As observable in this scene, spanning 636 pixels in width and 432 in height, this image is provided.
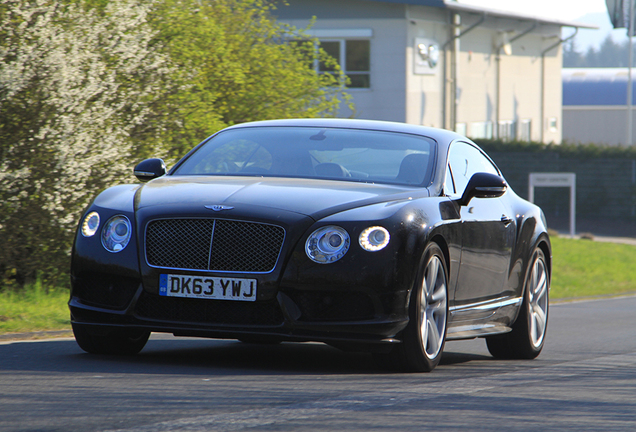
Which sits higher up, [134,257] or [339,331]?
[134,257]

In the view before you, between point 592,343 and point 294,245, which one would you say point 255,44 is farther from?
point 294,245

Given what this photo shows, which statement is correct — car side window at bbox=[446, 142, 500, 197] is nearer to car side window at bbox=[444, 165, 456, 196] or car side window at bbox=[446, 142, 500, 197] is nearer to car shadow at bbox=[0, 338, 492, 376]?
car side window at bbox=[444, 165, 456, 196]

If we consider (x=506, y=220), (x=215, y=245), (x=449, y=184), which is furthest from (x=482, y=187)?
(x=215, y=245)

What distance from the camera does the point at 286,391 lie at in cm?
576

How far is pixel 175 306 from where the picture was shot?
6426mm

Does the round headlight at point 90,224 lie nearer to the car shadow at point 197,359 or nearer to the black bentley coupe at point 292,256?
the black bentley coupe at point 292,256

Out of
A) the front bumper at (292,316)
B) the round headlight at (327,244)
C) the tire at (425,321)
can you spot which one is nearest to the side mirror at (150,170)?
the front bumper at (292,316)

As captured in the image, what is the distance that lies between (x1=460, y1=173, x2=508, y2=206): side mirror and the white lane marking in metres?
1.14

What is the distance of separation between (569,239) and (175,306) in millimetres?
23453

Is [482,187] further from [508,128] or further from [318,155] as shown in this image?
[508,128]

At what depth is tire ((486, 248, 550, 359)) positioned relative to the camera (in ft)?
28.1

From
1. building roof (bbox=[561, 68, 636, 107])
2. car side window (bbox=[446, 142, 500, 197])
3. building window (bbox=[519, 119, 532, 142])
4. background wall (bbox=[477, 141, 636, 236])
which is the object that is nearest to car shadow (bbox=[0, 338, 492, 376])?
car side window (bbox=[446, 142, 500, 197])

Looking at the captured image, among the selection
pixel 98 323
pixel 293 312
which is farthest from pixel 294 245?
pixel 98 323

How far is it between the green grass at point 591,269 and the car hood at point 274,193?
11609 millimetres
